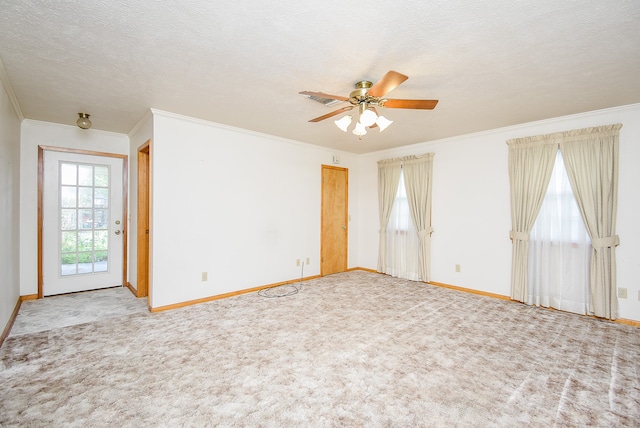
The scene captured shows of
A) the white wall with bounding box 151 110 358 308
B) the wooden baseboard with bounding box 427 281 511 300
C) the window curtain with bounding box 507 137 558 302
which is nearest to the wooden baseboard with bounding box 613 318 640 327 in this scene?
the window curtain with bounding box 507 137 558 302

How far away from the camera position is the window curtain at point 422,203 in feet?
16.2

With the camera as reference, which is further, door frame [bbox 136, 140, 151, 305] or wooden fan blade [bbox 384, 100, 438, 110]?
door frame [bbox 136, 140, 151, 305]

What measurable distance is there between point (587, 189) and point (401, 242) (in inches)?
105

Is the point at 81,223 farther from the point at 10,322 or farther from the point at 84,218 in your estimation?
the point at 10,322

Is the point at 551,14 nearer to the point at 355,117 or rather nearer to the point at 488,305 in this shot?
the point at 355,117

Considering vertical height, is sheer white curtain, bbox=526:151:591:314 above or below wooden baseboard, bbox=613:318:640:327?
above

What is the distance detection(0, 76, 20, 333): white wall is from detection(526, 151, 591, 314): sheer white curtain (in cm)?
596

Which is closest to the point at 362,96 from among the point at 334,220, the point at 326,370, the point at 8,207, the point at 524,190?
the point at 326,370

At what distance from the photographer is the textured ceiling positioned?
5.69 ft

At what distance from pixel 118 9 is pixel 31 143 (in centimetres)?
355

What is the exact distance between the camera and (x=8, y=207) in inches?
119

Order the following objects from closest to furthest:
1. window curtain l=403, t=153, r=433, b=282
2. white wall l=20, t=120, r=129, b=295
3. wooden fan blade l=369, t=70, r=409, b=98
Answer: wooden fan blade l=369, t=70, r=409, b=98 < white wall l=20, t=120, r=129, b=295 < window curtain l=403, t=153, r=433, b=282

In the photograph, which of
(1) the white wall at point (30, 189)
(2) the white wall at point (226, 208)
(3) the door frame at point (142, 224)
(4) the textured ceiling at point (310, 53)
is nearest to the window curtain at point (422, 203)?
(4) the textured ceiling at point (310, 53)

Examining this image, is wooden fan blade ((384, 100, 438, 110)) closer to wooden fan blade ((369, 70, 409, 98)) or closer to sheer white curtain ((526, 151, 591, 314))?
wooden fan blade ((369, 70, 409, 98))
